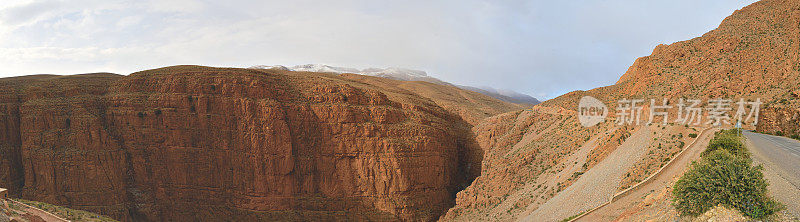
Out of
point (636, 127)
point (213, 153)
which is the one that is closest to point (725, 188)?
point (636, 127)

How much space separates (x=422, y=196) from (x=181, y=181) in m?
24.6

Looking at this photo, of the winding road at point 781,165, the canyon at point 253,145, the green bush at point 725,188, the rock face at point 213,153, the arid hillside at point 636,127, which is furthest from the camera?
the rock face at point 213,153

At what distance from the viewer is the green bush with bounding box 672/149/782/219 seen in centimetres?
1448

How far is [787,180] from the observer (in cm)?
1858

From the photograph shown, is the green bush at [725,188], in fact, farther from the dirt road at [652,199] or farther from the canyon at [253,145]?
the canyon at [253,145]

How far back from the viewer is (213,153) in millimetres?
44500

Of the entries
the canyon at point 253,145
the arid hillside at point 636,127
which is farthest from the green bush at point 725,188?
the canyon at point 253,145

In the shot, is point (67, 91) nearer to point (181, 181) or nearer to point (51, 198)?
point (51, 198)

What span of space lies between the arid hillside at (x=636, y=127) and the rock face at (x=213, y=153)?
7.09 meters

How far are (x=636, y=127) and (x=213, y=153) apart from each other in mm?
38673

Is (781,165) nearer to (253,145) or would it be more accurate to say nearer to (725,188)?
(725,188)

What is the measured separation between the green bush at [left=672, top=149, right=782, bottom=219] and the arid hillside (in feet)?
29.6

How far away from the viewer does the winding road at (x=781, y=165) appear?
54.7ft

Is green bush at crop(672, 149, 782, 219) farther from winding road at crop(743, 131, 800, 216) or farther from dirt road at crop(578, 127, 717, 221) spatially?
winding road at crop(743, 131, 800, 216)
